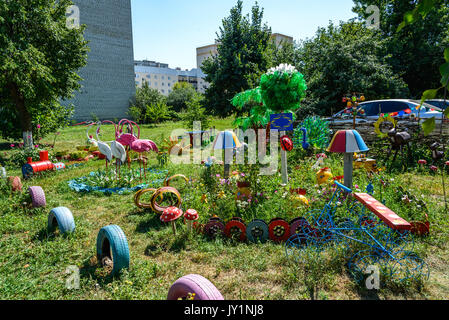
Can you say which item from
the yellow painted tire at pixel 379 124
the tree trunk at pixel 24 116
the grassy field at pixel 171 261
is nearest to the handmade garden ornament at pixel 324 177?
the grassy field at pixel 171 261

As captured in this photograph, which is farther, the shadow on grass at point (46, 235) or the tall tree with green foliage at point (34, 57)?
the tall tree with green foliage at point (34, 57)

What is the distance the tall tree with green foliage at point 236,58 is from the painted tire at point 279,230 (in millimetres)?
10268

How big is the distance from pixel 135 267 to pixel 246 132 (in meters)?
7.46

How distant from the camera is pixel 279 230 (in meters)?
3.89

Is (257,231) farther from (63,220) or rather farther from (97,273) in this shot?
(63,220)

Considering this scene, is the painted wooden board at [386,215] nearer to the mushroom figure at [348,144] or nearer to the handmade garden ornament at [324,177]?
the mushroom figure at [348,144]

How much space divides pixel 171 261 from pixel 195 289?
52.8 inches

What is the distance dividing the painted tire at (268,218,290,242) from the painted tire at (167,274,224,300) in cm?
168

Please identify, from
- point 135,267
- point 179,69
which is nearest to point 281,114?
point 135,267

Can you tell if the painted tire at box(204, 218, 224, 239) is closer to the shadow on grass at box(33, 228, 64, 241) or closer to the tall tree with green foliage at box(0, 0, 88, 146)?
the shadow on grass at box(33, 228, 64, 241)

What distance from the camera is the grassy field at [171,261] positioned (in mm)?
2906

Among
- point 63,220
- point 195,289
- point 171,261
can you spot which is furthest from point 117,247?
point 63,220

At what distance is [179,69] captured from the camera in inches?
2817
